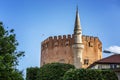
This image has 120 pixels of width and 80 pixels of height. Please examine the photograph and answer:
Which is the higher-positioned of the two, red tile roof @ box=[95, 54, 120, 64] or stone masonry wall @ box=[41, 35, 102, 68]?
stone masonry wall @ box=[41, 35, 102, 68]

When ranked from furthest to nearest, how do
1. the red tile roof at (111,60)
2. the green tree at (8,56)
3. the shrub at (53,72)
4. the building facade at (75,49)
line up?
the building facade at (75,49), the red tile roof at (111,60), the shrub at (53,72), the green tree at (8,56)

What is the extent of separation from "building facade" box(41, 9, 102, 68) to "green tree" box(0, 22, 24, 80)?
52.7 metres

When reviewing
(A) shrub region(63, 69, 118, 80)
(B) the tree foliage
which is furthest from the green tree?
(B) the tree foliage

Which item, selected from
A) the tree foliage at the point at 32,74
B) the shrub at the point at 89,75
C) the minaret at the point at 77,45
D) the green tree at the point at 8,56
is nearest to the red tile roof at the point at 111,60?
the tree foliage at the point at 32,74

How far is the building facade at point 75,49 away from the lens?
92.8 metres

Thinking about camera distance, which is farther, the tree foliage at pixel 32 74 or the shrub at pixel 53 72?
the tree foliage at pixel 32 74

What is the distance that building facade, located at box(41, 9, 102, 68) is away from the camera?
305ft

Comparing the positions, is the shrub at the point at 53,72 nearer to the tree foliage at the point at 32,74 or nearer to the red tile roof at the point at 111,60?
the tree foliage at the point at 32,74

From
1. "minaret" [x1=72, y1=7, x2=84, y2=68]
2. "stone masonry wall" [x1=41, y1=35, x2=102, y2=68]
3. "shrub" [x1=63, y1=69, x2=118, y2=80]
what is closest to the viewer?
"shrub" [x1=63, y1=69, x2=118, y2=80]

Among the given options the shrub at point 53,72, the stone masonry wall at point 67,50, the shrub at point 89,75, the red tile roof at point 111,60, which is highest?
the stone masonry wall at point 67,50

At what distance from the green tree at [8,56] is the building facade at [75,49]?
173 feet

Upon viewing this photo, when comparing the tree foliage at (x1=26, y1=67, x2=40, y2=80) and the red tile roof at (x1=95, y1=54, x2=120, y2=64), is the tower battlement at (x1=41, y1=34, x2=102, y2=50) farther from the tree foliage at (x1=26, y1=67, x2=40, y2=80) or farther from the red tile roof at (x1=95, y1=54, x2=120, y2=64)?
the tree foliage at (x1=26, y1=67, x2=40, y2=80)

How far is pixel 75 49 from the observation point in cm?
9294

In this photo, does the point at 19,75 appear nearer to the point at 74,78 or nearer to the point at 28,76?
the point at 74,78
